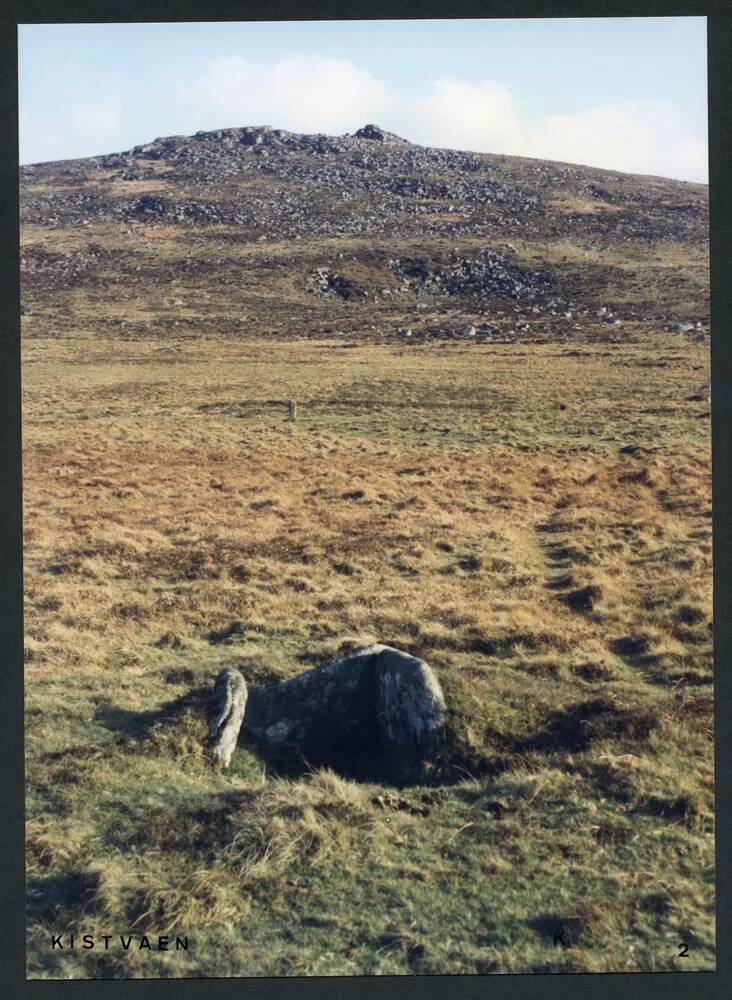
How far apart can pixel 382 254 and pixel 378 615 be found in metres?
27.9

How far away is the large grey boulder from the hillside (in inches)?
10.9

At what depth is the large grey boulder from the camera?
8.14 m

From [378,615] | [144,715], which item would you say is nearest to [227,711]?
[144,715]

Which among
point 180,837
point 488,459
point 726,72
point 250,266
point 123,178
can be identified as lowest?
point 180,837

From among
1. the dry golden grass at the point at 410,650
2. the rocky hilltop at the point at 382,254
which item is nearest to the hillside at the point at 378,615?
the dry golden grass at the point at 410,650

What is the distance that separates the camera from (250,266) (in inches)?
1487

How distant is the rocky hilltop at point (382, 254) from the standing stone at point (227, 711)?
2414 centimetres

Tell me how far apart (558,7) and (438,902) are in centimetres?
720

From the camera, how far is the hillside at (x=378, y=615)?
6539 millimetres

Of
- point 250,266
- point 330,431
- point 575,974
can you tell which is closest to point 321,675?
point 575,974

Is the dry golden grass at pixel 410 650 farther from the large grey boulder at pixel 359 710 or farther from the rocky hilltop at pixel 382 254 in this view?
the rocky hilltop at pixel 382 254

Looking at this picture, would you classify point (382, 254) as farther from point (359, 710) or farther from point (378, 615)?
point (359, 710)

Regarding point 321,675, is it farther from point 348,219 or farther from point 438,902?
point 348,219

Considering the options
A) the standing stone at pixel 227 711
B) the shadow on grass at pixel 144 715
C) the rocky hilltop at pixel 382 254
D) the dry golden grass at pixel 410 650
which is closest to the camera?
the dry golden grass at pixel 410 650
